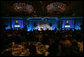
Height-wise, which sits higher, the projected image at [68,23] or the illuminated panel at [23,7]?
the illuminated panel at [23,7]

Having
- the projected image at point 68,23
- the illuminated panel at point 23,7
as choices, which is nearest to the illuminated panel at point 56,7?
the illuminated panel at point 23,7

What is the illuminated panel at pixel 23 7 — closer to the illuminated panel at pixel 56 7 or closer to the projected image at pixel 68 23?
the illuminated panel at pixel 56 7

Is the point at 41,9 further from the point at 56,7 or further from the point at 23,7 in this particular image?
the point at 23,7

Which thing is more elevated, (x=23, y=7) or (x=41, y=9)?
(x=23, y=7)

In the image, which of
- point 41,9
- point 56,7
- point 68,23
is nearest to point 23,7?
point 41,9

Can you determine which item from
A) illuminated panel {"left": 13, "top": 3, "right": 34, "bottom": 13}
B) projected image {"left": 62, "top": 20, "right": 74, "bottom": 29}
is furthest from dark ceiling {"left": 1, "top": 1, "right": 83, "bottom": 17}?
projected image {"left": 62, "top": 20, "right": 74, "bottom": 29}

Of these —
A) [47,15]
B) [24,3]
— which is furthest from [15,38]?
[47,15]

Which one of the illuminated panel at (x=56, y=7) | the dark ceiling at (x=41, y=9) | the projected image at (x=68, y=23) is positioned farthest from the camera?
the projected image at (x=68, y=23)

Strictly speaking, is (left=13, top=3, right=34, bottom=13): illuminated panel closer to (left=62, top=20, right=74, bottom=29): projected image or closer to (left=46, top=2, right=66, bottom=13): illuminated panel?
(left=46, top=2, right=66, bottom=13): illuminated panel

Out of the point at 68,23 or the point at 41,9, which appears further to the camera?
the point at 68,23

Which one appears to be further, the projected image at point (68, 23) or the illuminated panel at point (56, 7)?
the projected image at point (68, 23)

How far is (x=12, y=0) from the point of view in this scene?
828cm

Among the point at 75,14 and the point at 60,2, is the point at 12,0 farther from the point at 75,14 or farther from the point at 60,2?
the point at 75,14

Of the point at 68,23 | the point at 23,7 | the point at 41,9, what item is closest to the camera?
the point at 23,7
